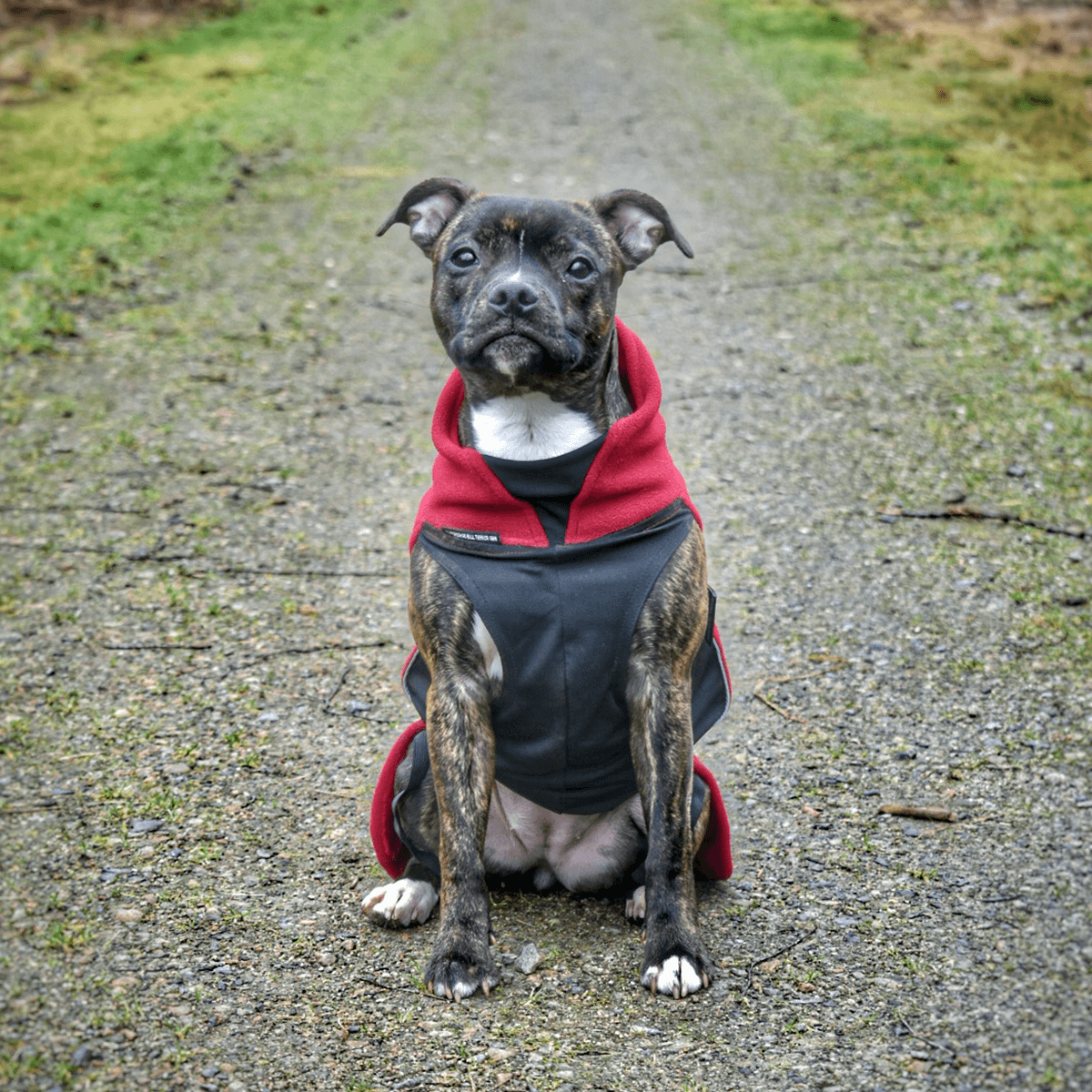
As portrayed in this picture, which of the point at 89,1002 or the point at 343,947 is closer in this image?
the point at 89,1002

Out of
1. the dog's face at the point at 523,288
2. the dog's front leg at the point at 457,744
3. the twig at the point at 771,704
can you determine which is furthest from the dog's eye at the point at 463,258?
the twig at the point at 771,704

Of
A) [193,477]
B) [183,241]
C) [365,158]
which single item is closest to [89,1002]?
[193,477]

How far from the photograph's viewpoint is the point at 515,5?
17281mm

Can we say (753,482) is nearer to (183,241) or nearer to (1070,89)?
(183,241)

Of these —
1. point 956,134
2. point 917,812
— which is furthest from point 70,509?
point 956,134

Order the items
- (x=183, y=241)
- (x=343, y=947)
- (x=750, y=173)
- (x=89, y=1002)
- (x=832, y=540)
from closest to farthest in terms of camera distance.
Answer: (x=89, y=1002), (x=343, y=947), (x=832, y=540), (x=183, y=241), (x=750, y=173)

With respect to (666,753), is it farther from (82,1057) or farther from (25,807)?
(25,807)

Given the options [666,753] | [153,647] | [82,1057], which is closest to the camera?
[82,1057]

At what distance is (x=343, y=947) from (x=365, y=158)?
28.8 ft

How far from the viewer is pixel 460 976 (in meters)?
3.32

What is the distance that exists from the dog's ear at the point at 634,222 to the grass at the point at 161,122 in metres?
4.87

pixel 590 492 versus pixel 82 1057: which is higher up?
pixel 590 492

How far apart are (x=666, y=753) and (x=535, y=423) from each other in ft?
3.26

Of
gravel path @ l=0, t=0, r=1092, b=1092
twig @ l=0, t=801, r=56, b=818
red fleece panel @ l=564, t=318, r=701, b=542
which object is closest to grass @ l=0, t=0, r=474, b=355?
gravel path @ l=0, t=0, r=1092, b=1092
